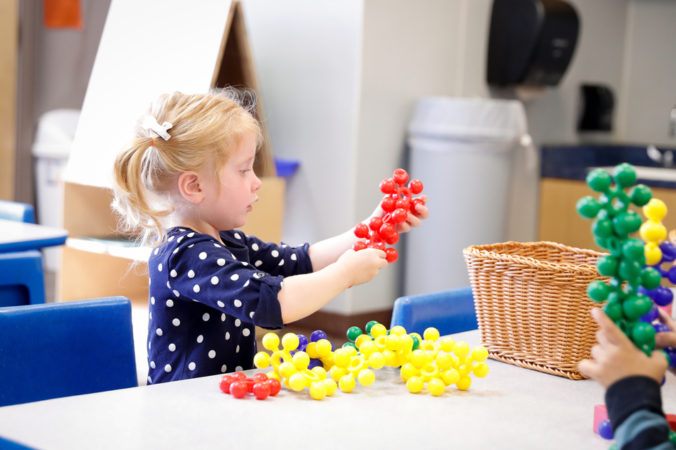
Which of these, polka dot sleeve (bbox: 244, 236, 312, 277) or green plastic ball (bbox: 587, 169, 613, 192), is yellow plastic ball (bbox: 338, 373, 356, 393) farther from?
polka dot sleeve (bbox: 244, 236, 312, 277)

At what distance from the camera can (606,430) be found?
1095 millimetres

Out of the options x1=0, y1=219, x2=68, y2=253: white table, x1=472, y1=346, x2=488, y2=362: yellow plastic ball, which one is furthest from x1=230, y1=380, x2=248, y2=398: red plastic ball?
x1=0, y1=219, x2=68, y2=253: white table

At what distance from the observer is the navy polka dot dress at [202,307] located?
139 centimetres

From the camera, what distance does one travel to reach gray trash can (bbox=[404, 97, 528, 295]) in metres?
4.05

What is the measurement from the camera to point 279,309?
1392 millimetres

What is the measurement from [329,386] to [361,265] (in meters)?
0.24

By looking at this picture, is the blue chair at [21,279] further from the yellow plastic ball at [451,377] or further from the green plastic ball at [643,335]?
the green plastic ball at [643,335]

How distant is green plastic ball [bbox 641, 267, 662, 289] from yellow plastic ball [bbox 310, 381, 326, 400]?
0.42 meters

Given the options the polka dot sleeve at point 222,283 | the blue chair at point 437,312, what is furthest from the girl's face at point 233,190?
the blue chair at point 437,312

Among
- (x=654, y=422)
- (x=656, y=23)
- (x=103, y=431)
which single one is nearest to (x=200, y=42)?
(x=103, y=431)

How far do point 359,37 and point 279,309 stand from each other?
2679mm

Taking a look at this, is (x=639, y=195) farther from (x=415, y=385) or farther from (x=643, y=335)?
(x=415, y=385)

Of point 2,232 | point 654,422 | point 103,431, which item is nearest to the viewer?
point 654,422

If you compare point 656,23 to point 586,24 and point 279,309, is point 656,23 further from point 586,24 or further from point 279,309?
point 279,309
